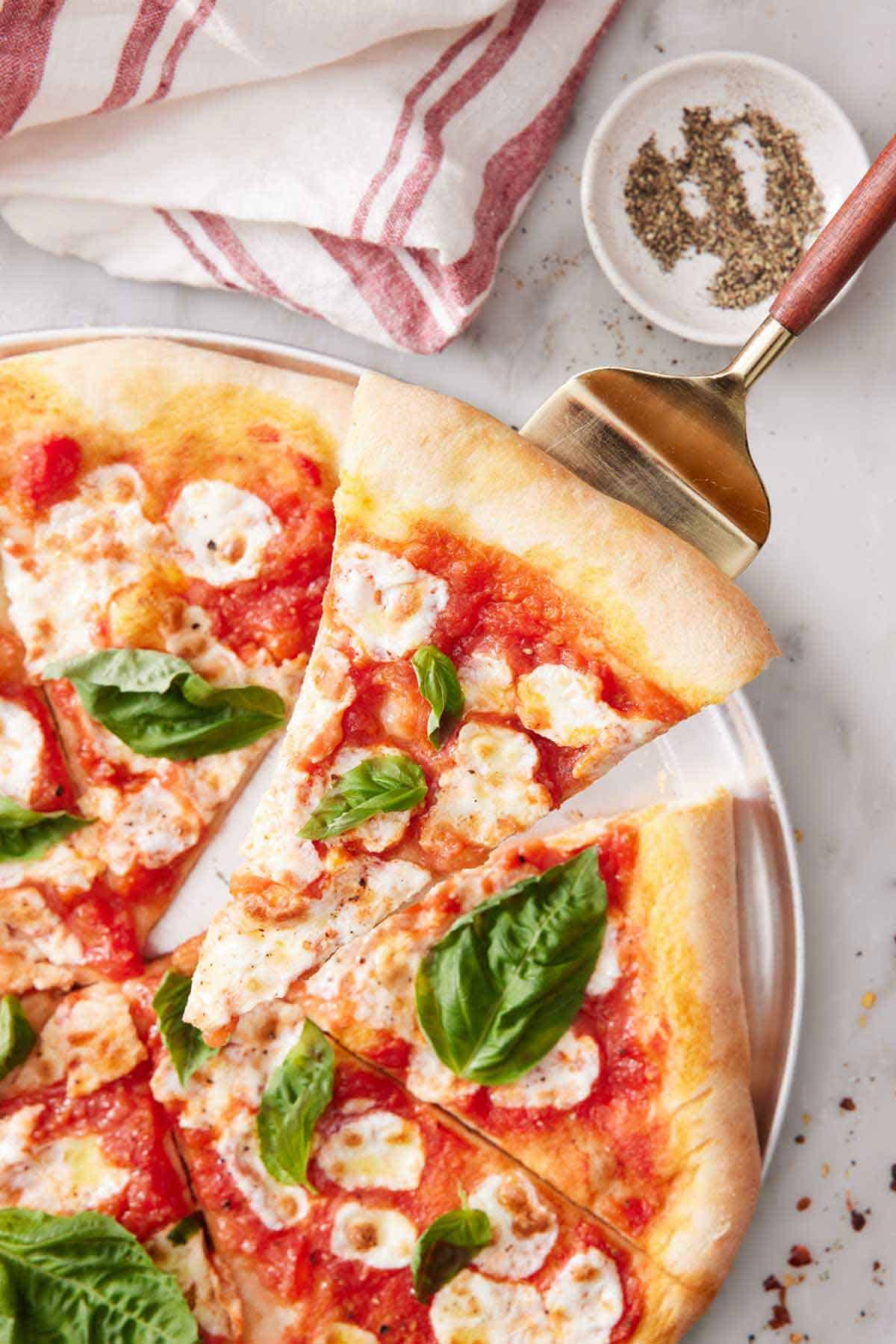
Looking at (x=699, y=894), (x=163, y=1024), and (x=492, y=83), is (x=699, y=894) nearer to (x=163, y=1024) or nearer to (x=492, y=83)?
(x=163, y=1024)

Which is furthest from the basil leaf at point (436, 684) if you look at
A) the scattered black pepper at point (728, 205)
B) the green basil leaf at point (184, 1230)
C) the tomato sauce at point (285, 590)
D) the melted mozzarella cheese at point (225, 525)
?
the green basil leaf at point (184, 1230)

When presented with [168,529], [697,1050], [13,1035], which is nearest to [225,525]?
[168,529]

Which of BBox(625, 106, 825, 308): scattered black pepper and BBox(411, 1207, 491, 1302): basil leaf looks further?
BBox(625, 106, 825, 308): scattered black pepper

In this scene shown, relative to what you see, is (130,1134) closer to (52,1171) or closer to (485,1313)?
(52,1171)

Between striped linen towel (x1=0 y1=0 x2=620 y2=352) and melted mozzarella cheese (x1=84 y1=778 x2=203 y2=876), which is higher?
striped linen towel (x1=0 y1=0 x2=620 y2=352)

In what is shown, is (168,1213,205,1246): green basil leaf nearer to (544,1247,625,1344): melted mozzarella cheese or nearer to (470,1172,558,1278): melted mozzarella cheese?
(470,1172,558,1278): melted mozzarella cheese

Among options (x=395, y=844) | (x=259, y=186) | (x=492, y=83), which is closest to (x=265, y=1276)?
(x=395, y=844)

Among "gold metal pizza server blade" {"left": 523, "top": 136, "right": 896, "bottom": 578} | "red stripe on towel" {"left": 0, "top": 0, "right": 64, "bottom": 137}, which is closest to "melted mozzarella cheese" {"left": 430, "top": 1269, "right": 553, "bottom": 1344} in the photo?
"gold metal pizza server blade" {"left": 523, "top": 136, "right": 896, "bottom": 578}
